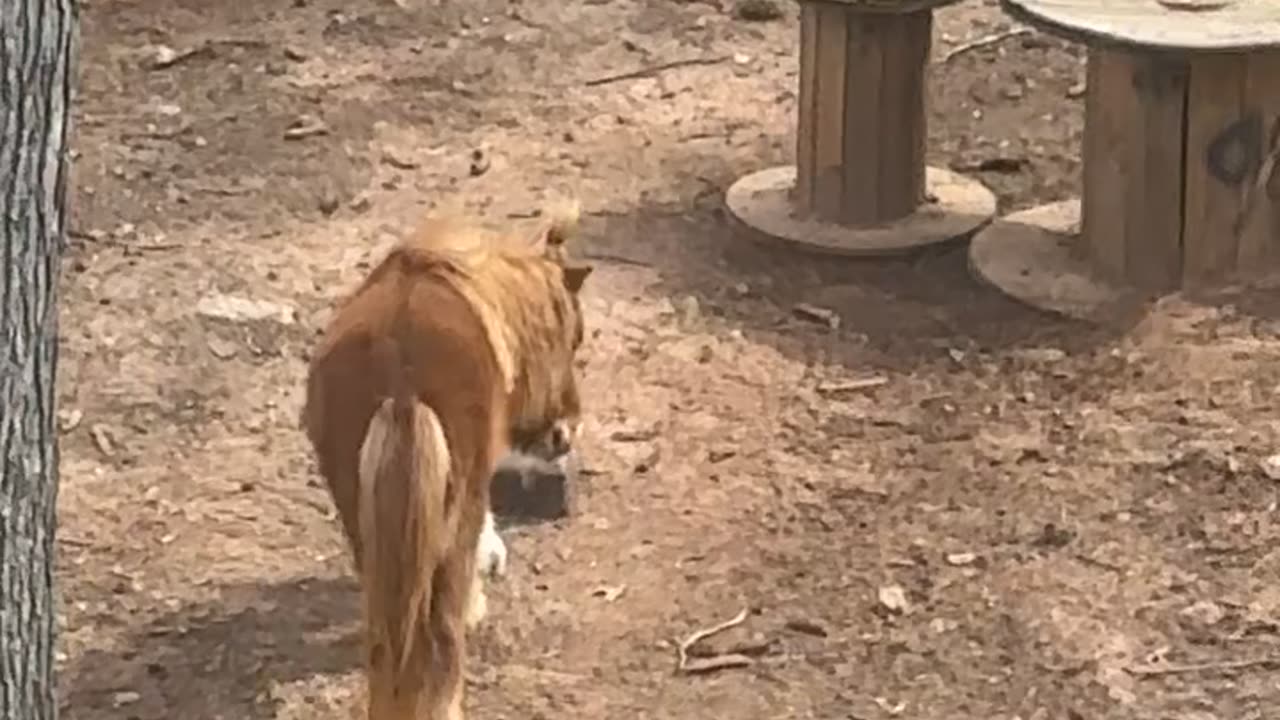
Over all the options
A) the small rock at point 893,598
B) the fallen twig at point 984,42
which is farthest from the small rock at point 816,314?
the fallen twig at point 984,42

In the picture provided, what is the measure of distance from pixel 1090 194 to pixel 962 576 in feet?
5.19

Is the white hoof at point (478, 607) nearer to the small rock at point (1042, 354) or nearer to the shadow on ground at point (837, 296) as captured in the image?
the shadow on ground at point (837, 296)

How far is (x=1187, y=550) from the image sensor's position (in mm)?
4938

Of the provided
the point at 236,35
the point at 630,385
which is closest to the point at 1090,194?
the point at 630,385

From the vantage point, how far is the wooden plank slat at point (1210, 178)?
5.81 metres

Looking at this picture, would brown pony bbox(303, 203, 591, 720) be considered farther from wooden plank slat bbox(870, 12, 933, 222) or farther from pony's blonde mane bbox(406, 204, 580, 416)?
wooden plank slat bbox(870, 12, 933, 222)

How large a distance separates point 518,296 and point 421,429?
672 mm

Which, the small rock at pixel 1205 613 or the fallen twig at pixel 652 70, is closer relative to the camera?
the small rock at pixel 1205 613

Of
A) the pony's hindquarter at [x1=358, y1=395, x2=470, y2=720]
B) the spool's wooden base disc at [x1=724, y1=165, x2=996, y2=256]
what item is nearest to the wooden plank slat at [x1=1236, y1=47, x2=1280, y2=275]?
the spool's wooden base disc at [x1=724, y1=165, x2=996, y2=256]

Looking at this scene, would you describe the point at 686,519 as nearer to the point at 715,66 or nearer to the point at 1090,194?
the point at 1090,194

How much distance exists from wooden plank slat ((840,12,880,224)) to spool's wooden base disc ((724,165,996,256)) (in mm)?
68

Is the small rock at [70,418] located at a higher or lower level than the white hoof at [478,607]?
higher

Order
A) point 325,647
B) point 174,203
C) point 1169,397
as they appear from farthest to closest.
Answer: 1. point 174,203
2. point 1169,397
3. point 325,647

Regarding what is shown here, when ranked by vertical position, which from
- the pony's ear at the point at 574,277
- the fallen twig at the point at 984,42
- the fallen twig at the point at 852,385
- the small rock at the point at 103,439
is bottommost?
the small rock at the point at 103,439
